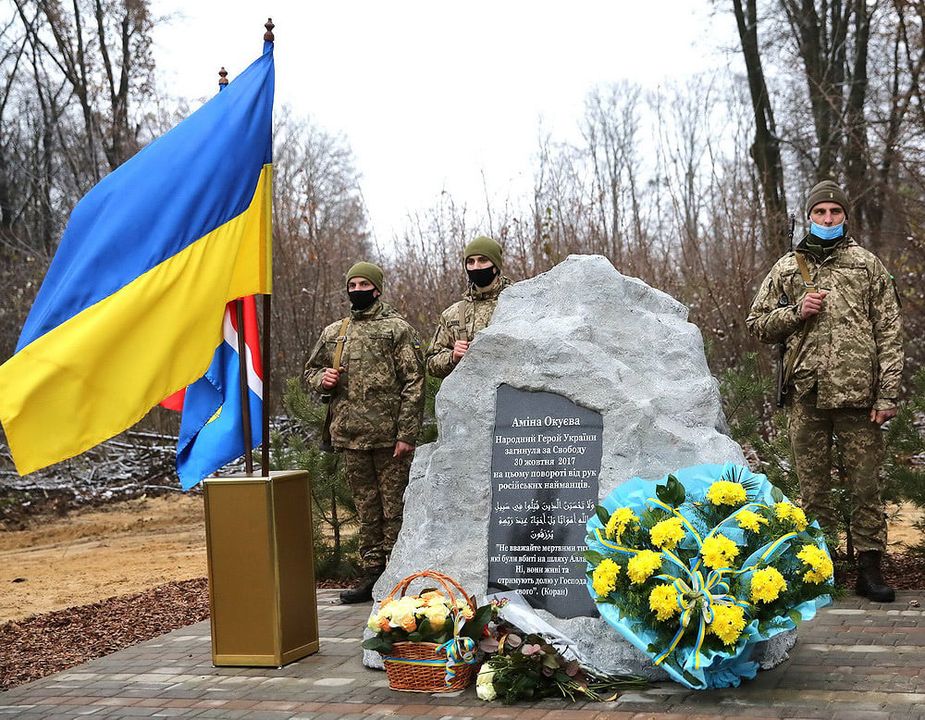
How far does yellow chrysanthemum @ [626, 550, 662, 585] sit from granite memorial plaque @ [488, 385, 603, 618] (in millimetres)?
684

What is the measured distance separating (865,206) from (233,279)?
533 inches

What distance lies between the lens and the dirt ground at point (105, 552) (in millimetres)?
8734

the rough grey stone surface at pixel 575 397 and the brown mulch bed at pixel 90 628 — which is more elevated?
the rough grey stone surface at pixel 575 397

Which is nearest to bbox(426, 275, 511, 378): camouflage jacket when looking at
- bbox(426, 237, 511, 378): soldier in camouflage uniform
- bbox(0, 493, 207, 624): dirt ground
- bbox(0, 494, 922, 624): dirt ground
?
bbox(426, 237, 511, 378): soldier in camouflage uniform

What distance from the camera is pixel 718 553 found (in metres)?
4.33

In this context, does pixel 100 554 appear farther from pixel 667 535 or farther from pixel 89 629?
pixel 667 535

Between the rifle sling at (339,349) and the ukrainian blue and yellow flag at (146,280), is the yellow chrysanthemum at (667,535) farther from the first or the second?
the rifle sling at (339,349)

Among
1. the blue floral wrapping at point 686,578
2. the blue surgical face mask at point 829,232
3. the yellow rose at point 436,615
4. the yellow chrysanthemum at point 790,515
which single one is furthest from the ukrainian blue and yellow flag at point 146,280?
the blue surgical face mask at point 829,232

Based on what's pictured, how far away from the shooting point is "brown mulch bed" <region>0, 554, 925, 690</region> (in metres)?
6.08

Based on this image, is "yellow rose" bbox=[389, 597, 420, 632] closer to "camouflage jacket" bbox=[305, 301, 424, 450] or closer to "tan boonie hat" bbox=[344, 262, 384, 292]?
"camouflage jacket" bbox=[305, 301, 424, 450]

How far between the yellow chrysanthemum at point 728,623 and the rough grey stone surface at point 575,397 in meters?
0.80

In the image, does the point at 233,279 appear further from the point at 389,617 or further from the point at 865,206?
the point at 865,206

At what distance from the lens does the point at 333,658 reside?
5504 millimetres

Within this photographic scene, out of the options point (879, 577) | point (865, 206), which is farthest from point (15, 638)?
point (865, 206)
